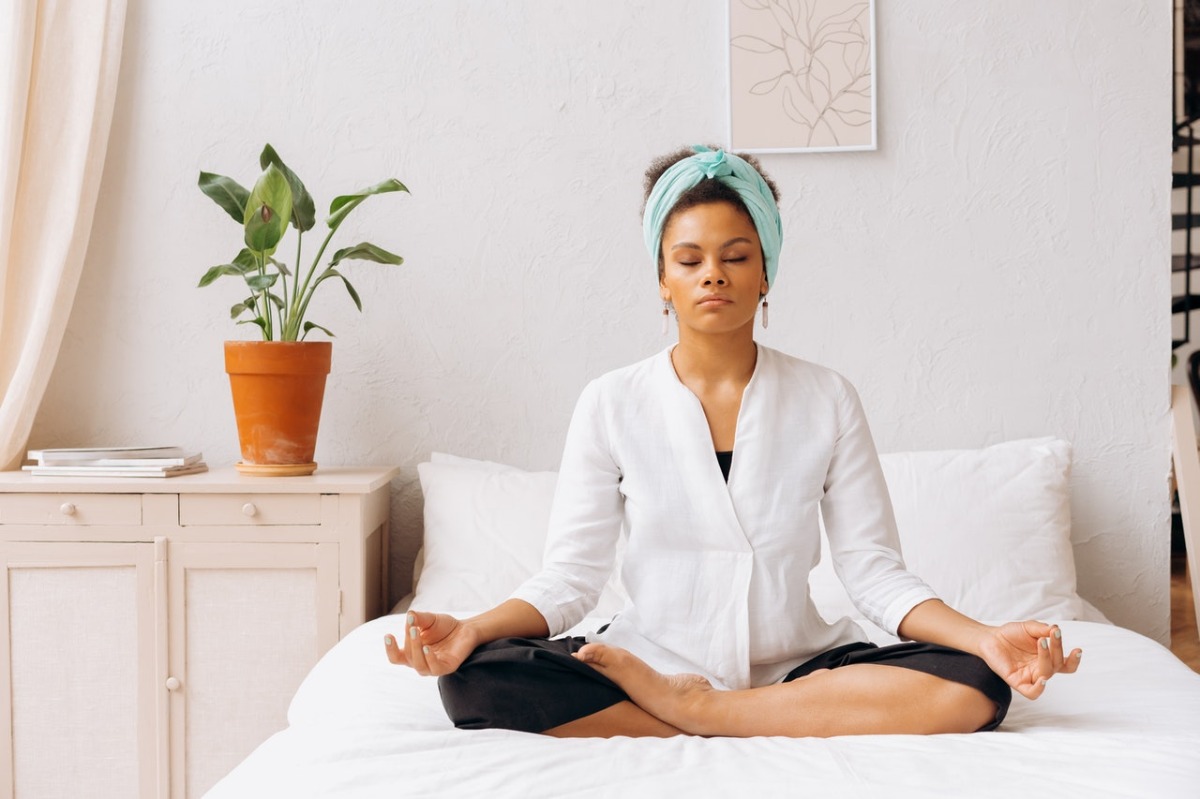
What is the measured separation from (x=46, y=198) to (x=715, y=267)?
162cm

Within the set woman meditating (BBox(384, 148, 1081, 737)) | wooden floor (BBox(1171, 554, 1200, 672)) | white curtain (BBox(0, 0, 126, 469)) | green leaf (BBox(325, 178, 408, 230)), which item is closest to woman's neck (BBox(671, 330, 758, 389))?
woman meditating (BBox(384, 148, 1081, 737))

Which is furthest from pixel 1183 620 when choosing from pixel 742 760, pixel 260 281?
pixel 260 281

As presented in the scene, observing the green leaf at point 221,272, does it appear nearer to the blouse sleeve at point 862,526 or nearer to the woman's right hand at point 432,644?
the woman's right hand at point 432,644

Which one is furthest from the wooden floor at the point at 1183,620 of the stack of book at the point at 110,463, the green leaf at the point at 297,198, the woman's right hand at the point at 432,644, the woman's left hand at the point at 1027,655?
the stack of book at the point at 110,463

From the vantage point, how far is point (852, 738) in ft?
4.22

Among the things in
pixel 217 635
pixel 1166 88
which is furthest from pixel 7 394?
pixel 1166 88

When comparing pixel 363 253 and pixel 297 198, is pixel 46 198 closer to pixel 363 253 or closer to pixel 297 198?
pixel 297 198

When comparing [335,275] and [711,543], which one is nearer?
[711,543]

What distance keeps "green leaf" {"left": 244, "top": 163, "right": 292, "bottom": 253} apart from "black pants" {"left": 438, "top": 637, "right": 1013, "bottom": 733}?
1103mm

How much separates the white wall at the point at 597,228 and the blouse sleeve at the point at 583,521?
824mm

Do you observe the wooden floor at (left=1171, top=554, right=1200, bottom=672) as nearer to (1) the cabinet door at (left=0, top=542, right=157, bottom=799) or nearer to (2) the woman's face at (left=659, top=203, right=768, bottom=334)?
(2) the woman's face at (left=659, top=203, right=768, bottom=334)

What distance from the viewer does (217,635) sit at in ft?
6.87

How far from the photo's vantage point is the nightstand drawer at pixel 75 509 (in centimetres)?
210

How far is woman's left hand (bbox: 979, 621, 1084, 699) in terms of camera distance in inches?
47.4
